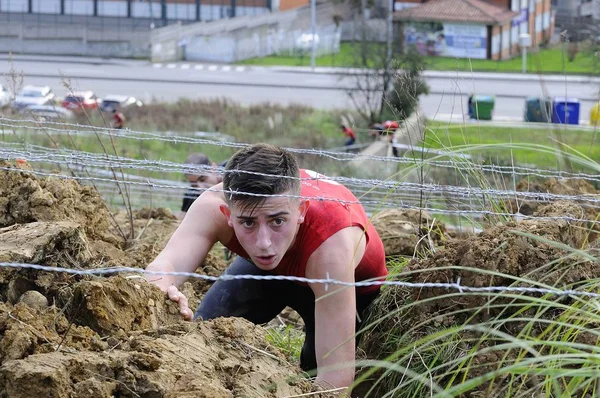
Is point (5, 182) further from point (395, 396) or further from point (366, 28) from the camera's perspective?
point (366, 28)

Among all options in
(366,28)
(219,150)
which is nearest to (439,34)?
(366,28)

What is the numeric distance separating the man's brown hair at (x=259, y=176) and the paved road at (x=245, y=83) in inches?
1116

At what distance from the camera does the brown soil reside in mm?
3174

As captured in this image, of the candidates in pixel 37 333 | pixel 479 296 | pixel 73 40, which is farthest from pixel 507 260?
pixel 73 40

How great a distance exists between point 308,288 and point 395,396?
0.77m

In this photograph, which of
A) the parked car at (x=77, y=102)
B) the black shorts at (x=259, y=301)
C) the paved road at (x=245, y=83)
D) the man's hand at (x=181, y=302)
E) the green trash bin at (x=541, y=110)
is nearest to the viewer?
the man's hand at (x=181, y=302)

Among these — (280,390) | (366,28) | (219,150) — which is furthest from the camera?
(366,28)

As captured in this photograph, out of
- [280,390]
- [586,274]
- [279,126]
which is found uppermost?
[586,274]

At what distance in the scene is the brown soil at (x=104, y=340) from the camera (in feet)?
10.4

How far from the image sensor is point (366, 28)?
110ft

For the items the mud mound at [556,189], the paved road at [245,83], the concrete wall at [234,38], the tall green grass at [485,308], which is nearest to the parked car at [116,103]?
the paved road at [245,83]

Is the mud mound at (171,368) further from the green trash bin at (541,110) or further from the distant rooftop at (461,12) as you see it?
the distant rooftop at (461,12)

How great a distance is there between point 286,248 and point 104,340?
848mm

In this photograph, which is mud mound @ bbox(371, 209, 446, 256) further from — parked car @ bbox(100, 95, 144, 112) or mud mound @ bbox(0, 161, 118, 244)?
parked car @ bbox(100, 95, 144, 112)
